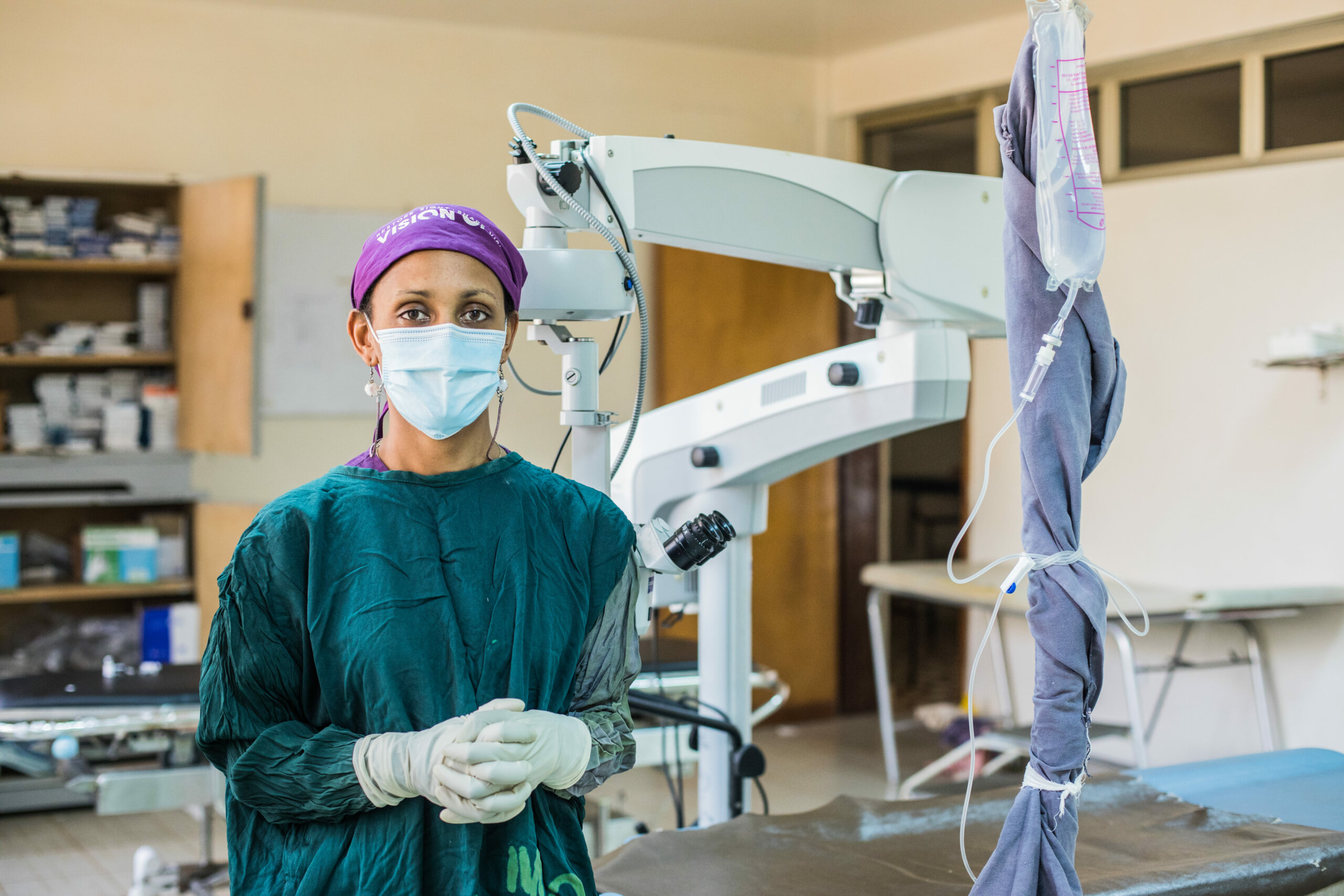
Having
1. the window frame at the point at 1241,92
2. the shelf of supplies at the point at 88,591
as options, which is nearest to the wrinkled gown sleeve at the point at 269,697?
the window frame at the point at 1241,92

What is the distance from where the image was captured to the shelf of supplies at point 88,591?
397 cm

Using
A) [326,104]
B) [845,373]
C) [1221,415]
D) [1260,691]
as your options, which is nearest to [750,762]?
[845,373]

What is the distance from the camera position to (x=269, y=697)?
46.4 inches

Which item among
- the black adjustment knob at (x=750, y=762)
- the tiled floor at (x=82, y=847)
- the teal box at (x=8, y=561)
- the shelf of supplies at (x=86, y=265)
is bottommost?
the tiled floor at (x=82, y=847)

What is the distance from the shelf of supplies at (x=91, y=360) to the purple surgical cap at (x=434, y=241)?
3.25 metres

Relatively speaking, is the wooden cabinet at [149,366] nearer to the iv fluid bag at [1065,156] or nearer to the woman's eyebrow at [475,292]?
the woman's eyebrow at [475,292]

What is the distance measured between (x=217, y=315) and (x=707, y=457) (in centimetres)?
261

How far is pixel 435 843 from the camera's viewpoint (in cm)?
120

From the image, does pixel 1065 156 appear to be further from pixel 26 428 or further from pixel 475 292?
pixel 26 428

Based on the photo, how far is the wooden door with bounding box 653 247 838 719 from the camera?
5047 mm

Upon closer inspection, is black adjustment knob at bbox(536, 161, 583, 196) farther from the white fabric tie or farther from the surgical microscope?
the white fabric tie

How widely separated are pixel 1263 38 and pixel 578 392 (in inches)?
132

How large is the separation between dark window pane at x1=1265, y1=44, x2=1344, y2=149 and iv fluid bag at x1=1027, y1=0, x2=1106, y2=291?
2896mm

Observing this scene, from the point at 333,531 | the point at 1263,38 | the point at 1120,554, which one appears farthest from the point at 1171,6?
the point at 333,531
